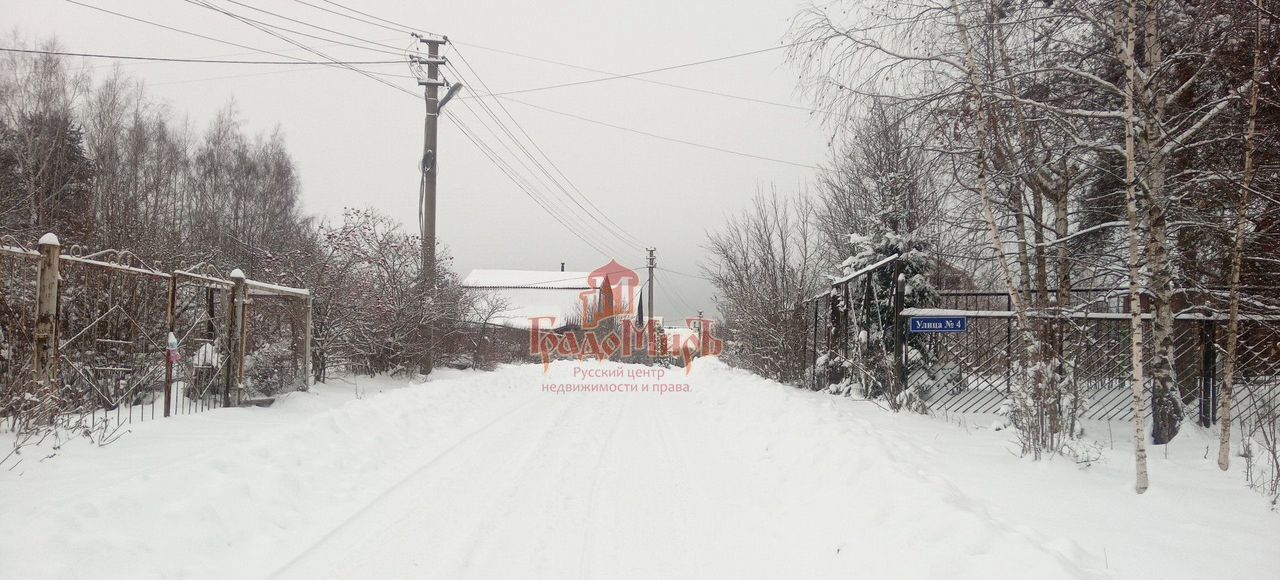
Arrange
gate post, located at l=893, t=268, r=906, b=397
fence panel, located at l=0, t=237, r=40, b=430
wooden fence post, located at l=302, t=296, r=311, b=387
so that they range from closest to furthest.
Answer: fence panel, located at l=0, t=237, r=40, b=430, gate post, located at l=893, t=268, r=906, b=397, wooden fence post, located at l=302, t=296, r=311, b=387

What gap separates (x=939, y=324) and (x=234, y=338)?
991 cm

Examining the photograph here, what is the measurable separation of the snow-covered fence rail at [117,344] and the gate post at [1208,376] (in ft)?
38.3

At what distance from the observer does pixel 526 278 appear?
4784 centimetres

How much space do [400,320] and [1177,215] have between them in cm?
1361

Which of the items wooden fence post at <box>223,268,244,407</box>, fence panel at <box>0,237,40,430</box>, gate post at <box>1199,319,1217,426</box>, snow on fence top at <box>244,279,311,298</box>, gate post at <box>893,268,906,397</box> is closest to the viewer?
fence panel at <box>0,237,40,430</box>

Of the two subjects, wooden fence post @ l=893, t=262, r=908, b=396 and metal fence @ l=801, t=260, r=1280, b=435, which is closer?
metal fence @ l=801, t=260, r=1280, b=435

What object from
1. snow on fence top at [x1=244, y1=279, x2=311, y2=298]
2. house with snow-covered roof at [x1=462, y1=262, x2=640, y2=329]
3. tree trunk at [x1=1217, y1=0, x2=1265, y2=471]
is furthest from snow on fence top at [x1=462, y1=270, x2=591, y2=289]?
tree trunk at [x1=1217, y1=0, x2=1265, y2=471]

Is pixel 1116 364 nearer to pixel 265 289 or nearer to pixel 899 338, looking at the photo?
pixel 899 338

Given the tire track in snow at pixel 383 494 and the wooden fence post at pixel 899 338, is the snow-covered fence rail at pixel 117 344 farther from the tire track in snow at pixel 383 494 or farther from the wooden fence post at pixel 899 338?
the wooden fence post at pixel 899 338

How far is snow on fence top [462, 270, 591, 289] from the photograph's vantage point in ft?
153

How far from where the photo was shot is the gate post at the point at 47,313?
593 centimetres

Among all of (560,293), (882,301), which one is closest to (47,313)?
(882,301)

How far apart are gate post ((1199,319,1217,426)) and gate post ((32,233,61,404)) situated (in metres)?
12.4

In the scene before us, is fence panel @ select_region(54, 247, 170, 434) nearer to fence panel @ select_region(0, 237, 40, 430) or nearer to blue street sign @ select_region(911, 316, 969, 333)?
fence panel @ select_region(0, 237, 40, 430)
